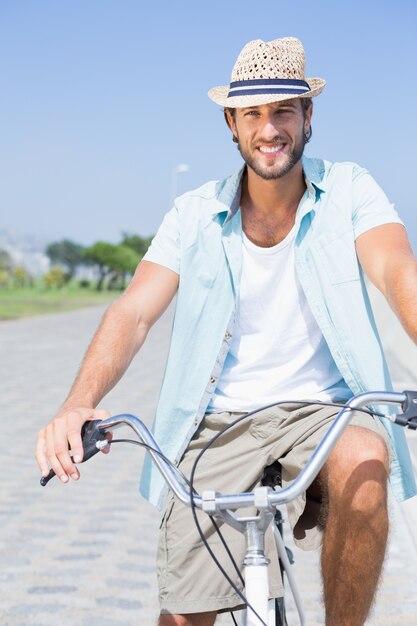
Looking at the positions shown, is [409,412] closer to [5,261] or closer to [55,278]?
[5,261]

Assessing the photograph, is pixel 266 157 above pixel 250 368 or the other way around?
above

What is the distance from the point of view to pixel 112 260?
3533 inches

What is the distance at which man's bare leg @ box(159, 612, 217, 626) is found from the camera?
308 centimetres

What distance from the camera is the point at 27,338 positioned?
80.2 feet

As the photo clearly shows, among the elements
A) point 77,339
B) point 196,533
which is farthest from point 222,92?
point 77,339

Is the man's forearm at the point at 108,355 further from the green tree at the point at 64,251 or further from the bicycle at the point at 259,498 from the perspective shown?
the green tree at the point at 64,251

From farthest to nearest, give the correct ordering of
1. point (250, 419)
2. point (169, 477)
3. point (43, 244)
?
point (43, 244) < point (250, 419) < point (169, 477)

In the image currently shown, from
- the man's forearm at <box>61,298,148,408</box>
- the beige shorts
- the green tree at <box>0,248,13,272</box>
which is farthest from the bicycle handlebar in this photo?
the green tree at <box>0,248,13,272</box>

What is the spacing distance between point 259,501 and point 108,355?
100cm

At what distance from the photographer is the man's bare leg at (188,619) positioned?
308 centimetres

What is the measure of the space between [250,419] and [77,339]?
824 inches

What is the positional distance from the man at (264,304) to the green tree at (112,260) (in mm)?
80552

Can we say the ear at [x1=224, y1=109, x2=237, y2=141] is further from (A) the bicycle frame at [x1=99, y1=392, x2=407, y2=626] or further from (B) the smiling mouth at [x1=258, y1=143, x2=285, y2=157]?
(A) the bicycle frame at [x1=99, y1=392, x2=407, y2=626]

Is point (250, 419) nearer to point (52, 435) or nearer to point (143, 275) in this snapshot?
point (143, 275)
